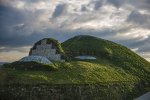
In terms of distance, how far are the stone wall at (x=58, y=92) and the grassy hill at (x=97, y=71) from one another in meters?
0.46

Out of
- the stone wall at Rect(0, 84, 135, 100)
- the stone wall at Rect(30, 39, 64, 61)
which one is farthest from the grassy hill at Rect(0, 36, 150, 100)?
the stone wall at Rect(30, 39, 64, 61)

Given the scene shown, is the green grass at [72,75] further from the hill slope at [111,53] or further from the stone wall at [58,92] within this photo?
the hill slope at [111,53]

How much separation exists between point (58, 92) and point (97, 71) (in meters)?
13.6

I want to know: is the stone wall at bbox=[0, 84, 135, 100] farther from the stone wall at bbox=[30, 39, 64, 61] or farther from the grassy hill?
the stone wall at bbox=[30, 39, 64, 61]

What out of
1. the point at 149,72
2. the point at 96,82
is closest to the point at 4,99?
the point at 96,82

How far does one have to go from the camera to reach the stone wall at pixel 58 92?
40000 mm

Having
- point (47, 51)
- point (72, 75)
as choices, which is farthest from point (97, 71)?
point (47, 51)

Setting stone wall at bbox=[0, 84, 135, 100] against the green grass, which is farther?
the green grass

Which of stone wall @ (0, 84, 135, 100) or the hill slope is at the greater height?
the hill slope

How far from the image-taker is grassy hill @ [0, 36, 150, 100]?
43.3 meters

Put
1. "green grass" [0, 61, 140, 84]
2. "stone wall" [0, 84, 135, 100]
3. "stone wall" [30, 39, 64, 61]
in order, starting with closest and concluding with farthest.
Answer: "stone wall" [0, 84, 135, 100]
"green grass" [0, 61, 140, 84]
"stone wall" [30, 39, 64, 61]

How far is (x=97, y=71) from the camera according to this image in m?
55.0

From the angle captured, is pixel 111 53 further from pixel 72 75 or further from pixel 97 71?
pixel 72 75

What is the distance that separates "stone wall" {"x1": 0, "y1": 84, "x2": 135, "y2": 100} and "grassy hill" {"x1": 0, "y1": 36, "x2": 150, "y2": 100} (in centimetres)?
46
